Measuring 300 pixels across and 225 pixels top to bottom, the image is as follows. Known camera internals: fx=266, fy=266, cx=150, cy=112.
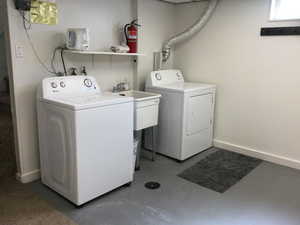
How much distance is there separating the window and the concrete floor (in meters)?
1.85

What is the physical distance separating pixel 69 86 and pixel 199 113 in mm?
1675

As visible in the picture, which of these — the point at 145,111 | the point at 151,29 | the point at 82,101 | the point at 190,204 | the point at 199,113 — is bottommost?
the point at 190,204

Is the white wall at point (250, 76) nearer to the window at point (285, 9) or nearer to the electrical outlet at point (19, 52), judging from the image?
the window at point (285, 9)

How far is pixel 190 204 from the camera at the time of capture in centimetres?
247

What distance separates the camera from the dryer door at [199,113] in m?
3.34

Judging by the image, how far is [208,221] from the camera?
2223 mm

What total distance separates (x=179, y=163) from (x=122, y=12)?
2043 mm

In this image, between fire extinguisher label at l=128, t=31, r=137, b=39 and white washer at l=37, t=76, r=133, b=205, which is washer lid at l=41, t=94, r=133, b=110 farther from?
fire extinguisher label at l=128, t=31, r=137, b=39

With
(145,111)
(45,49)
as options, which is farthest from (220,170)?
(45,49)

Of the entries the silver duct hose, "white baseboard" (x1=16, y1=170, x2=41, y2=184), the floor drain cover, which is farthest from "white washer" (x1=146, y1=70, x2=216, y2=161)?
"white baseboard" (x1=16, y1=170, x2=41, y2=184)

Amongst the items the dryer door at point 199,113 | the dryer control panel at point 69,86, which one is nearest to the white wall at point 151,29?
the dryer door at point 199,113

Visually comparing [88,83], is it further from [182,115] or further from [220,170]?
[220,170]

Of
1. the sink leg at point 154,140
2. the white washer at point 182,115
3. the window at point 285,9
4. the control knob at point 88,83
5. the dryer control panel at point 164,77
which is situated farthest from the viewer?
the dryer control panel at point 164,77

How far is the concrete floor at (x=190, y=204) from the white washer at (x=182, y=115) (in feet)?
1.54
